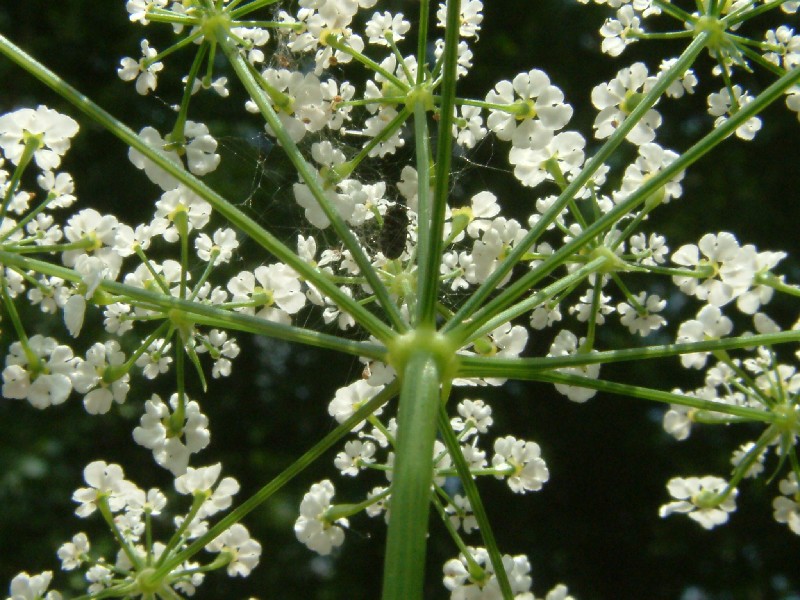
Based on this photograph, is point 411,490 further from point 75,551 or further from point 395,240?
point 395,240

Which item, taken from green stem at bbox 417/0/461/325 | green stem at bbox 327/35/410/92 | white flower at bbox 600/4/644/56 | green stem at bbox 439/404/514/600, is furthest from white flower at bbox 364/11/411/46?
green stem at bbox 439/404/514/600

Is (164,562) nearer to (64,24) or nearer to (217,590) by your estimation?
(217,590)

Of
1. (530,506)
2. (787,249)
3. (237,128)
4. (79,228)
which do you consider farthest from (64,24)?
(79,228)

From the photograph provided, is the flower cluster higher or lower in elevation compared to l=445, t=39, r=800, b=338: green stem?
lower

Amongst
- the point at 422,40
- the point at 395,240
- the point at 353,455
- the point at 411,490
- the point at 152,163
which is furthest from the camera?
the point at 395,240

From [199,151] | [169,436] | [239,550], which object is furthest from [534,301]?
[239,550]

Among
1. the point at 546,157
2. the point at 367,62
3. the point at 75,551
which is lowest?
the point at 75,551

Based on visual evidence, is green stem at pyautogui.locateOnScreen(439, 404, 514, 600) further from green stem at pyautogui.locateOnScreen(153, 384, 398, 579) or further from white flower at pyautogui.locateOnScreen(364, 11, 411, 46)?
white flower at pyautogui.locateOnScreen(364, 11, 411, 46)
